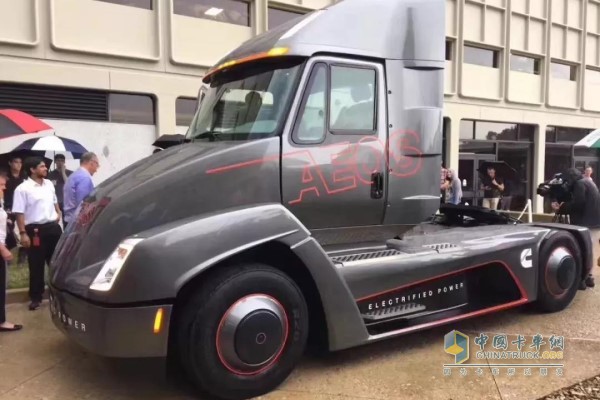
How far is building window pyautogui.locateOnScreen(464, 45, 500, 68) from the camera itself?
18.4 m

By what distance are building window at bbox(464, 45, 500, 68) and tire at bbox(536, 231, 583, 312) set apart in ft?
46.0

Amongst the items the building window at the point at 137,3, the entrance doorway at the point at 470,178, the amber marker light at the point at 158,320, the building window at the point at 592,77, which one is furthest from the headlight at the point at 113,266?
the building window at the point at 592,77

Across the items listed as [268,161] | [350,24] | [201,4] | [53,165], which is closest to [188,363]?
[268,161]

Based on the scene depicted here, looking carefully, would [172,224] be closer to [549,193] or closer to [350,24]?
[350,24]

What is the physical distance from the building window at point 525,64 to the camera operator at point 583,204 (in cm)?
1400

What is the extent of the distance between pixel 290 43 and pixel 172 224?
67.2 inches

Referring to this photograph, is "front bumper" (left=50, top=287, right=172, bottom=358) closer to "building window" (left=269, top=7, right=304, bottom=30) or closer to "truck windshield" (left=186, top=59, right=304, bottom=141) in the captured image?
"truck windshield" (left=186, top=59, right=304, bottom=141)

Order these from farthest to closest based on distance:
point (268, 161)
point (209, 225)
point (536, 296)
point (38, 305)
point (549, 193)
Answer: point (549, 193) → point (38, 305) → point (536, 296) → point (268, 161) → point (209, 225)

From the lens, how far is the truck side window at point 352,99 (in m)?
4.15

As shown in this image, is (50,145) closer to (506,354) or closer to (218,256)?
(218,256)

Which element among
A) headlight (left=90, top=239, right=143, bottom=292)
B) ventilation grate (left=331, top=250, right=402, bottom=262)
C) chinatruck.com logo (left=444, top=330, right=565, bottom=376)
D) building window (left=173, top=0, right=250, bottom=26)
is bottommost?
chinatruck.com logo (left=444, top=330, right=565, bottom=376)

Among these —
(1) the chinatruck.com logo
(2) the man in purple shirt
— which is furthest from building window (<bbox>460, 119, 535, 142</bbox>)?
(2) the man in purple shirt

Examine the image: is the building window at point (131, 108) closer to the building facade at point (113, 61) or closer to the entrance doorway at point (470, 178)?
the building facade at point (113, 61)

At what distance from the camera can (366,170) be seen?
169 inches
